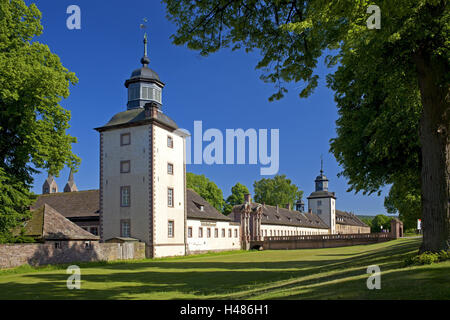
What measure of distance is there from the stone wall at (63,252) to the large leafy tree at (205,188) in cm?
4123

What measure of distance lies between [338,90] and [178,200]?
23242 millimetres

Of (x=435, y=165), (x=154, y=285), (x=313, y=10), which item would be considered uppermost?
(x=313, y=10)

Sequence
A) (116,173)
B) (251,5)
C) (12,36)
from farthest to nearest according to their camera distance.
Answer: (116,173) < (12,36) < (251,5)

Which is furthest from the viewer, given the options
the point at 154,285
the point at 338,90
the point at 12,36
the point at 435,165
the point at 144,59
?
the point at 144,59

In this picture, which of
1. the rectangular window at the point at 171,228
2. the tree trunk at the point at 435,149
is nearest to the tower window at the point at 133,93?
the rectangular window at the point at 171,228

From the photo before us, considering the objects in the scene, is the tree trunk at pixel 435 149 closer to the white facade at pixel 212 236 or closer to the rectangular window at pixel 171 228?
the rectangular window at pixel 171 228

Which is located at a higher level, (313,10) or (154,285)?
(313,10)

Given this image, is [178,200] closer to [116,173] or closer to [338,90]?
[116,173]

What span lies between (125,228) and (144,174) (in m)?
5.27

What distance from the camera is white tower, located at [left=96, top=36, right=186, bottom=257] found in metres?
36.3

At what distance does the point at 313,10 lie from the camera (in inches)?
360

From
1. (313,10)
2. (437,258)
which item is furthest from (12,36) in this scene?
(437,258)

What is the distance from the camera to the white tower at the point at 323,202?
11194cm

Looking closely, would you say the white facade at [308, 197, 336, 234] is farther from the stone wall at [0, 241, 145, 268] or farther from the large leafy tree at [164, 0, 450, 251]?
the large leafy tree at [164, 0, 450, 251]
